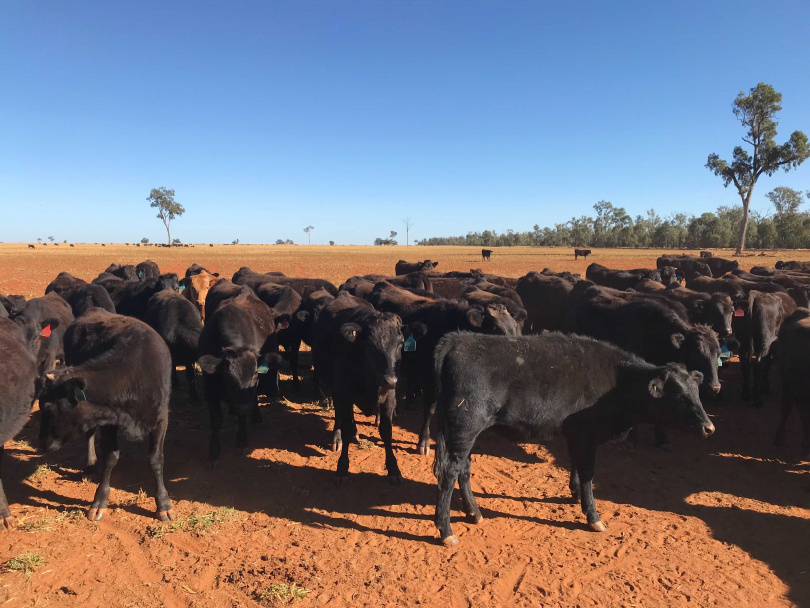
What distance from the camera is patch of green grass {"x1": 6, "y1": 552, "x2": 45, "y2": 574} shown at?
387cm

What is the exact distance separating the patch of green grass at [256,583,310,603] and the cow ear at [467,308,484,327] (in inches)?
163

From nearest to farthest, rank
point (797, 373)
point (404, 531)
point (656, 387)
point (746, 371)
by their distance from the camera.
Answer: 1. point (656, 387)
2. point (404, 531)
3. point (797, 373)
4. point (746, 371)

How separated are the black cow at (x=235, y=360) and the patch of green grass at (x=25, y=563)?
1.98 meters

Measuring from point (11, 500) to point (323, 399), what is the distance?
455 cm

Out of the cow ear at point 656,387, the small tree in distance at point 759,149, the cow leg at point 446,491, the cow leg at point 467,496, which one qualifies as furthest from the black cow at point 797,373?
the small tree in distance at point 759,149

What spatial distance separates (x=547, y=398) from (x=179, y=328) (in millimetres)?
6479

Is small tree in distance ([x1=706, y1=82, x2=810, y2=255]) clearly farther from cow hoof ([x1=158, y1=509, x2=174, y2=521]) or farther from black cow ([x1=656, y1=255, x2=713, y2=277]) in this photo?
cow hoof ([x1=158, y1=509, x2=174, y2=521])

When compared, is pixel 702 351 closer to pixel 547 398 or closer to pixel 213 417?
pixel 547 398

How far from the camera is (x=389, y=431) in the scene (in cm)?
553

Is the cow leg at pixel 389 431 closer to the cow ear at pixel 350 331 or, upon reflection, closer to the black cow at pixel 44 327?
the cow ear at pixel 350 331

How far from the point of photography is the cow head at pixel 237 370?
17.7 ft

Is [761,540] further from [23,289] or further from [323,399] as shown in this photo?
[23,289]

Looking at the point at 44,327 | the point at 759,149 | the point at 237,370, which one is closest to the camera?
the point at 237,370

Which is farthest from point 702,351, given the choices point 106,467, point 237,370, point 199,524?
point 106,467
